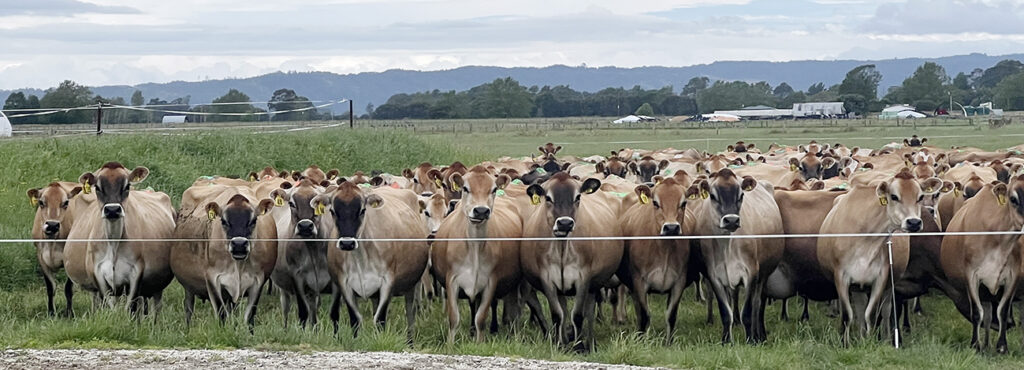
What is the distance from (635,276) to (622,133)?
2392 inches

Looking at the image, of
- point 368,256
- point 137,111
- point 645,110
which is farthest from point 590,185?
point 645,110

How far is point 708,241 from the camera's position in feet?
43.4

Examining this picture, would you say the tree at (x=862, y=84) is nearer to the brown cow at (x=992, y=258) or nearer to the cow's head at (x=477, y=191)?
the brown cow at (x=992, y=258)

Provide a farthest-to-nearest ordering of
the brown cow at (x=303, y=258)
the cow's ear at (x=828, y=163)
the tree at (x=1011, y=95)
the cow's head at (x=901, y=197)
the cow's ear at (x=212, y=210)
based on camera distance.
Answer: the tree at (x=1011, y=95) < the cow's ear at (x=828, y=163) < the brown cow at (x=303, y=258) < the cow's ear at (x=212, y=210) < the cow's head at (x=901, y=197)

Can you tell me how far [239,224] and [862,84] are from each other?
441 feet

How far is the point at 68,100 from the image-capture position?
51.7 m

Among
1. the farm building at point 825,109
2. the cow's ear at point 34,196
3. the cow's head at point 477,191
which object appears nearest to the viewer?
the cow's head at point 477,191

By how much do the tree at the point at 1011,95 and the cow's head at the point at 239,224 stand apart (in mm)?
121525

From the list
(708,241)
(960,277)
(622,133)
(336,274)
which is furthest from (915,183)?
(622,133)

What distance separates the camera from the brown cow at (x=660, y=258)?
1305cm

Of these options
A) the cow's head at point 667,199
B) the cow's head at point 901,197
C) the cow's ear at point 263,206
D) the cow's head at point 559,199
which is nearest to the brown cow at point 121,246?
the cow's ear at point 263,206

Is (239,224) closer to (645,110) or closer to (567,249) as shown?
(567,249)

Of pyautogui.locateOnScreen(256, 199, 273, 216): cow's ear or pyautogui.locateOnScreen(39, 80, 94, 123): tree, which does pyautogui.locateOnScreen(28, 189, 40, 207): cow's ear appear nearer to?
pyautogui.locateOnScreen(256, 199, 273, 216): cow's ear

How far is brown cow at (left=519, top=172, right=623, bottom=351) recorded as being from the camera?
41.5 ft
